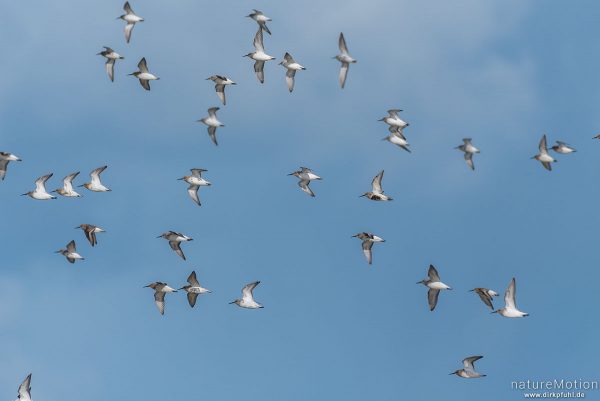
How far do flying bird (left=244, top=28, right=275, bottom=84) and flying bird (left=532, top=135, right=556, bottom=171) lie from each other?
11845 millimetres

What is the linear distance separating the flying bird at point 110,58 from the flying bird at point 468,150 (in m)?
15.6

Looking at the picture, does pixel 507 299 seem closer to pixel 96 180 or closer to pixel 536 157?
pixel 536 157

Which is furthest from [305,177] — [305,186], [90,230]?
[90,230]

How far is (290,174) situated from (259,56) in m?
5.19

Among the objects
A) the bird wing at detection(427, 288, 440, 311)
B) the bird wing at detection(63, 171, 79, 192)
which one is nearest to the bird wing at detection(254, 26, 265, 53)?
the bird wing at detection(63, 171, 79, 192)

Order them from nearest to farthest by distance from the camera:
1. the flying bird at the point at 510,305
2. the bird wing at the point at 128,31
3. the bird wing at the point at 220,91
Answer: the flying bird at the point at 510,305
the bird wing at the point at 220,91
the bird wing at the point at 128,31

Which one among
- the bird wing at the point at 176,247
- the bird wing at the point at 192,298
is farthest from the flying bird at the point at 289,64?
the bird wing at the point at 192,298

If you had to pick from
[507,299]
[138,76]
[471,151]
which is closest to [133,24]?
[138,76]

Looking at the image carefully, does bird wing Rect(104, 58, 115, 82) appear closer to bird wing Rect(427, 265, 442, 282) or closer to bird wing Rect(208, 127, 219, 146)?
bird wing Rect(208, 127, 219, 146)

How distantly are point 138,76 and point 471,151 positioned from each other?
14650 mm

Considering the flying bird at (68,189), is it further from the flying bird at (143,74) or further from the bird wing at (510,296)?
the bird wing at (510,296)

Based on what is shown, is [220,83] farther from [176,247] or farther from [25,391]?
[25,391]

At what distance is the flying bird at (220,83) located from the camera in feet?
201

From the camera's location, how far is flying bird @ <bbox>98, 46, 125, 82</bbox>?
205ft
